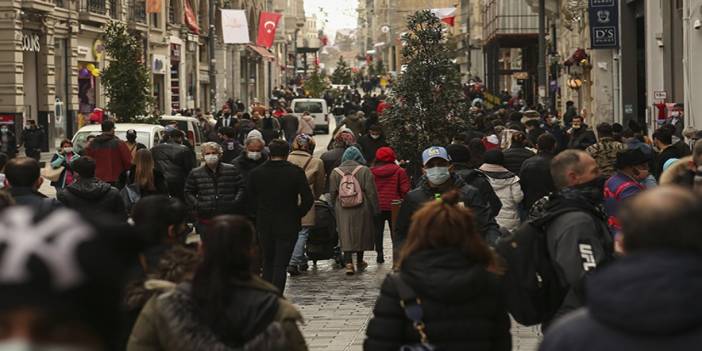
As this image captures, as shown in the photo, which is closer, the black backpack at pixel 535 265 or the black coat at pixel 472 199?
the black backpack at pixel 535 265

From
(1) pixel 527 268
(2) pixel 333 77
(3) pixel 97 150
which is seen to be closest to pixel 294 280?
(3) pixel 97 150

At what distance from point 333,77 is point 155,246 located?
384ft

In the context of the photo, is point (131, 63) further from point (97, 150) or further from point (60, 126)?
point (97, 150)

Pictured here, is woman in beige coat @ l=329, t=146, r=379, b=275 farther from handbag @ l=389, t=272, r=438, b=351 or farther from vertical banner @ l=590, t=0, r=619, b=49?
vertical banner @ l=590, t=0, r=619, b=49

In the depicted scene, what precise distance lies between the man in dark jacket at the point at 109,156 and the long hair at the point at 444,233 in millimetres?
11896

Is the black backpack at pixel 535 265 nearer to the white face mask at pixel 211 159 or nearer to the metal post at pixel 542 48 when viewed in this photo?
the white face mask at pixel 211 159

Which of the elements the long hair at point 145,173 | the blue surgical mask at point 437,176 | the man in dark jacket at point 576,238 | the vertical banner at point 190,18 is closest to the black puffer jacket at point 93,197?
the blue surgical mask at point 437,176

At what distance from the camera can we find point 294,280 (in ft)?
→ 50.6

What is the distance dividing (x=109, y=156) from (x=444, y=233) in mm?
12169

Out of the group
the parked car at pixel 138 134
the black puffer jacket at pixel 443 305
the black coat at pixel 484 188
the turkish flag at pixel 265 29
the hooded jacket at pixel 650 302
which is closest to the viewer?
the hooded jacket at pixel 650 302

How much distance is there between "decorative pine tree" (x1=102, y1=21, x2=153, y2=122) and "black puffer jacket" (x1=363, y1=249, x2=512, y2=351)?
3158cm

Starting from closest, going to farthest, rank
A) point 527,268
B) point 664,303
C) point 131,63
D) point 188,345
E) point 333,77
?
point 664,303 → point 188,345 → point 527,268 → point 131,63 → point 333,77

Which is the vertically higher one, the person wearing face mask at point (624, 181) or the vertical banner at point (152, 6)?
the vertical banner at point (152, 6)

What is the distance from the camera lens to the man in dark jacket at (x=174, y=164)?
16.8m
